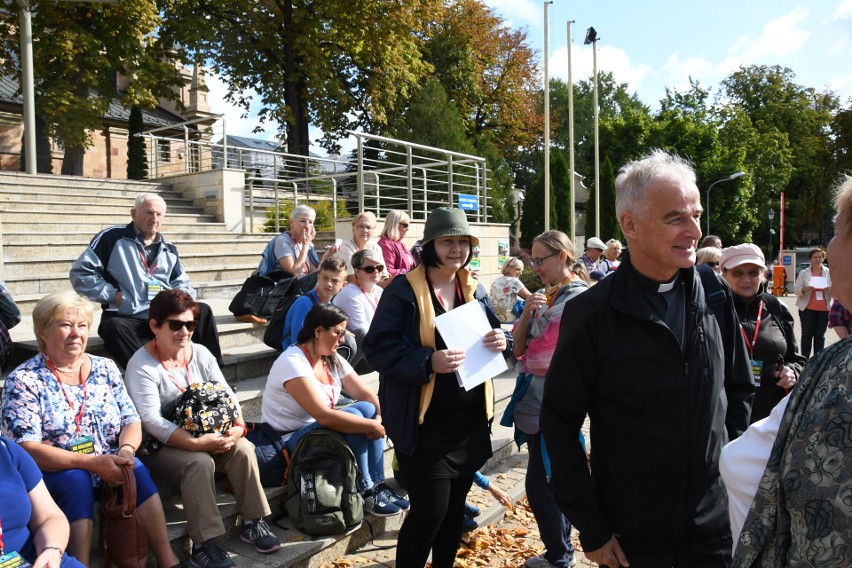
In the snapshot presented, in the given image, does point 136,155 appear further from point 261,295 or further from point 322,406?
point 322,406

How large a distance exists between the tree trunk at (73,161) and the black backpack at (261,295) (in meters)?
16.9

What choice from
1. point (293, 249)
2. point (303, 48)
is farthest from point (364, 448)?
point (303, 48)

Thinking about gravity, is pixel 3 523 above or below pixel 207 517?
above

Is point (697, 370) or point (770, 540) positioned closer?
point (770, 540)

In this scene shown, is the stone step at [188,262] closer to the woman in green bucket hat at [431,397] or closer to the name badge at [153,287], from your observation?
the name badge at [153,287]

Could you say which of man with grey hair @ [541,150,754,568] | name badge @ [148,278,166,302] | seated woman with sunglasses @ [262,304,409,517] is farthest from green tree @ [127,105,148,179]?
man with grey hair @ [541,150,754,568]

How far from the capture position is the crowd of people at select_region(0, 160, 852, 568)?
1.43 meters

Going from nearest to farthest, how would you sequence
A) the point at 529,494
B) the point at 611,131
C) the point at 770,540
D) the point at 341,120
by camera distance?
the point at 770,540 < the point at 529,494 < the point at 341,120 < the point at 611,131

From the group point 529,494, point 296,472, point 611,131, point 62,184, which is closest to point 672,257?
point 529,494

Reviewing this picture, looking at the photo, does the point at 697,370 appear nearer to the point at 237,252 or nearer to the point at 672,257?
the point at 672,257

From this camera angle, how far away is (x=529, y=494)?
3715 mm

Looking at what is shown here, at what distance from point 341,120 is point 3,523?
24.8 metres

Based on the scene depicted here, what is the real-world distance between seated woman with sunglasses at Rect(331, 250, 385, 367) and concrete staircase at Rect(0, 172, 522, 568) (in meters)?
0.69

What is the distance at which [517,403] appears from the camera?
3.83 meters
